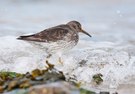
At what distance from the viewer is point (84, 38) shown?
12.7 meters

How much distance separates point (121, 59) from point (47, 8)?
9.81 meters

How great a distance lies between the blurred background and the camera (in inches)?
547

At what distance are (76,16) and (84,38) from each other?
441 cm

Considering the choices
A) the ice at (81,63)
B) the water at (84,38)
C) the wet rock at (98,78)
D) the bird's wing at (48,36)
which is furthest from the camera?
the bird's wing at (48,36)

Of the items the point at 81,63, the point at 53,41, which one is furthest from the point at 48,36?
the point at 81,63

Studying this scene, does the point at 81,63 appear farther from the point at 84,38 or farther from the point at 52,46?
the point at 84,38

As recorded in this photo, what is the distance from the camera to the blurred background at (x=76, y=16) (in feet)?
45.6

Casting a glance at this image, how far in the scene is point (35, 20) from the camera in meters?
16.2

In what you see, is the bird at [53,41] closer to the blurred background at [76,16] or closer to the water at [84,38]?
the water at [84,38]

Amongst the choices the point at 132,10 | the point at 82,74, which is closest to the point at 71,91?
the point at 82,74

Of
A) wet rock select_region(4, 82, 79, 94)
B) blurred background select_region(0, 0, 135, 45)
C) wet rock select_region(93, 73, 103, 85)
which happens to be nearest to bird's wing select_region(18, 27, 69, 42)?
wet rock select_region(93, 73, 103, 85)

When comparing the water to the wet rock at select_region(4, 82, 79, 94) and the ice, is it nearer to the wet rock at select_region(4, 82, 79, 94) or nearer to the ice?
the ice

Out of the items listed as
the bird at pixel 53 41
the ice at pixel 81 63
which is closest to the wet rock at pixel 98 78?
the ice at pixel 81 63

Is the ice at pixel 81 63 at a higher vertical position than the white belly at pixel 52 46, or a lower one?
lower
